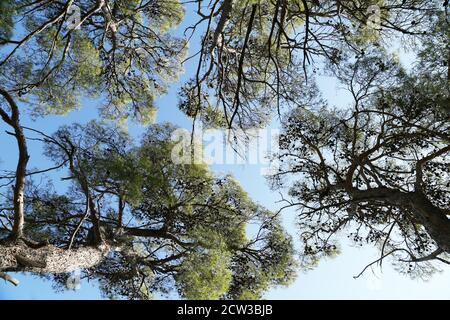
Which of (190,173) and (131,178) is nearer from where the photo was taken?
(131,178)

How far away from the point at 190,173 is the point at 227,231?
1.07 m

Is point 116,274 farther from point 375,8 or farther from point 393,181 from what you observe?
point 375,8

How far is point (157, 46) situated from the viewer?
6.68m

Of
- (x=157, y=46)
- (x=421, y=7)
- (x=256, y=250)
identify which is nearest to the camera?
(x=421, y=7)

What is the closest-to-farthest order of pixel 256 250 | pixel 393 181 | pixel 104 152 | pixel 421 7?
pixel 421 7 < pixel 393 181 < pixel 104 152 < pixel 256 250

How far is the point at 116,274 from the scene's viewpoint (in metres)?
5.63
